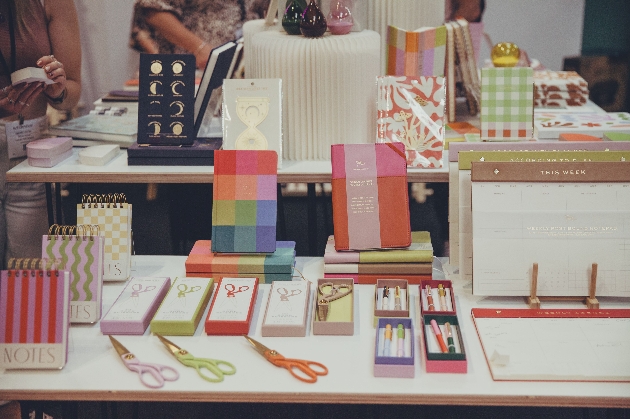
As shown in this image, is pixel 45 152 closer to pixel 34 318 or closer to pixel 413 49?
pixel 34 318

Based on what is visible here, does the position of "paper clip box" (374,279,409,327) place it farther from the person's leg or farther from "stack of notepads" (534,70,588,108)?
"stack of notepads" (534,70,588,108)

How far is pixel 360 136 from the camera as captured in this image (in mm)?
2443

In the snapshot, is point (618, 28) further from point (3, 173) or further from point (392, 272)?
point (3, 173)

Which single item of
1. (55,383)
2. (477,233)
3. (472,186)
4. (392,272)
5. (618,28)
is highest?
(618,28)

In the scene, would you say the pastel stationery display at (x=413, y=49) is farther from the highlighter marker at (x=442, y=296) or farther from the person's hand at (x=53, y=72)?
the person's hand at (x=53, y=72)

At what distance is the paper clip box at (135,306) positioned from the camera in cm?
187

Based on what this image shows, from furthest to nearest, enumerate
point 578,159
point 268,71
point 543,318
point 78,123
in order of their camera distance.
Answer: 1. point 78,123
2. point 268,71
3. point 578,159
4. point 543,318

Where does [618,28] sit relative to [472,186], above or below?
above

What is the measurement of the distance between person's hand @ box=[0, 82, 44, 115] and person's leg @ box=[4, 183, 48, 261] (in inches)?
11.8

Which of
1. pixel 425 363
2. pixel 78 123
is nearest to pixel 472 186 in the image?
pixel 425 363

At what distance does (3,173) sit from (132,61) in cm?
249

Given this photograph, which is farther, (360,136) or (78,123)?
(78,123)

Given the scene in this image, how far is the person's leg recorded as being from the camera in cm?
262

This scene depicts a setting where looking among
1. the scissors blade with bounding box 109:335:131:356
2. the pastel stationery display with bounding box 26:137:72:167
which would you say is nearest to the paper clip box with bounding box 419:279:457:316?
the scissors blade with bounding box 109:335:131:356
